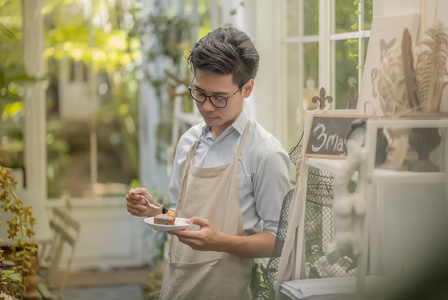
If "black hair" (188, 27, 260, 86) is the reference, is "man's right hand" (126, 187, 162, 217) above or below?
below

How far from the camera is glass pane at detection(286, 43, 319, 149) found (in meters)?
2.53

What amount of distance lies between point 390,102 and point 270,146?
0.69 m

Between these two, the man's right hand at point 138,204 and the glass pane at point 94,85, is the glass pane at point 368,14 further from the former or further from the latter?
the glass pane at point 94,85

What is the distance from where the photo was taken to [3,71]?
14.6 feet

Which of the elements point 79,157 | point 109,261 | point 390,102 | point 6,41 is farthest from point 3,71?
point 390,102

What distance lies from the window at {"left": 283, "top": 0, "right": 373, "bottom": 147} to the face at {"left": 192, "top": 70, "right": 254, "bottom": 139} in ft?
1.14

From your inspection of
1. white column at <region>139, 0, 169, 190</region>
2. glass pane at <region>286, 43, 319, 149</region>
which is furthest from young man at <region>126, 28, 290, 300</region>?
white column at <region>139, 0, 169, 190</region>

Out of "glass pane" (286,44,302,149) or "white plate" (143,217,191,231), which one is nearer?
"white plate" (143,217,191,231)

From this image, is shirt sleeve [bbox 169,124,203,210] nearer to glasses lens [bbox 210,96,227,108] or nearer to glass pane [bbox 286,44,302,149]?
glasses lens [bbox 210,96,227,108]

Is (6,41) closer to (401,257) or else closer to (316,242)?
(316,242)

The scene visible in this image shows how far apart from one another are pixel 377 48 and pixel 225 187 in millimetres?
677

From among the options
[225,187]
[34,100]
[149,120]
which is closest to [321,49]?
[225,187]

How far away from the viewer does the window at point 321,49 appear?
2.02 metres

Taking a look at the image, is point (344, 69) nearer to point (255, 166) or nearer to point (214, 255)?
point (255, 166)
